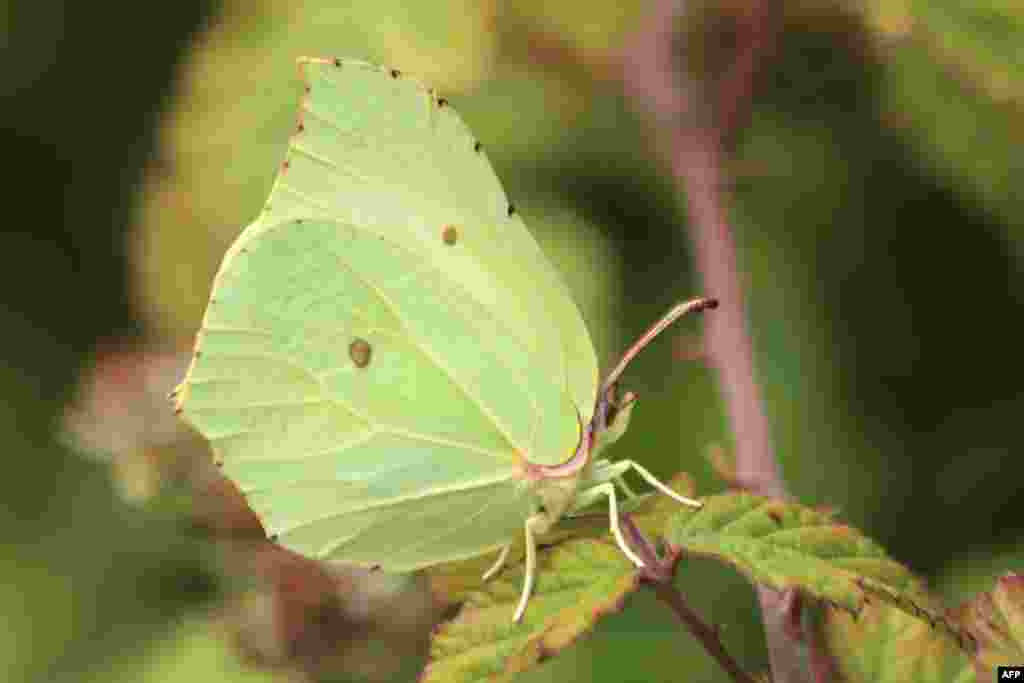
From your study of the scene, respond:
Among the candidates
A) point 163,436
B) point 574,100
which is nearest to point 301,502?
point 163,436

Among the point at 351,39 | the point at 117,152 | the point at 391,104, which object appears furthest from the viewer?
the point at 117,152

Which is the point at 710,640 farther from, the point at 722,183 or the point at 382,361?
the point at 722,183

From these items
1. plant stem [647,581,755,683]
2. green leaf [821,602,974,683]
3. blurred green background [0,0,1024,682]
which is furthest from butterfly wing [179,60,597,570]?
blurred green background [0,0,1024,682]

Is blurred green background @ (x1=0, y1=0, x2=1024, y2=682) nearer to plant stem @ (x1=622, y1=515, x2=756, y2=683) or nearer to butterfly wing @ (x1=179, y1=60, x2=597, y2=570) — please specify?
butterfly wing @ (x1=179, y1=60, x2=597, y2=570)

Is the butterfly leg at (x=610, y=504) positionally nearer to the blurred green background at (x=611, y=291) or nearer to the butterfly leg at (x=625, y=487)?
the butterfly leg at (x=625, y=487)

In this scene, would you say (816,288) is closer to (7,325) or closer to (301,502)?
(301,502)
